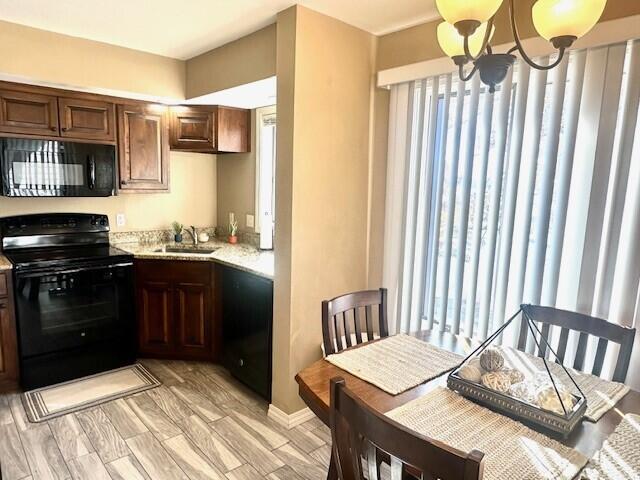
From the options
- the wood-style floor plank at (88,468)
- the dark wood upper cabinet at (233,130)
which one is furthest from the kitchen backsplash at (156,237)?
the wood-style floor plank at (88,468)

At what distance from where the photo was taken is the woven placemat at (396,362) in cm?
157

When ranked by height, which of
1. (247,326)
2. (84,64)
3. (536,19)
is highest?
(84,64)

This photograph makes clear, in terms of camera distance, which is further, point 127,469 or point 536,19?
point 127,469

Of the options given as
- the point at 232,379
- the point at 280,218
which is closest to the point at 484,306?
the point at 280,218

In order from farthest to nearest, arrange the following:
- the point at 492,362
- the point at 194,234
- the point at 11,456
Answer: the point at 194,234, the point at 11,456, the point at 492,362

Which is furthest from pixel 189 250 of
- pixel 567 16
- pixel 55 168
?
pixel 567 16

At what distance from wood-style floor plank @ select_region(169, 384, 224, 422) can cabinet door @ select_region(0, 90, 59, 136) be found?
80.7 inches

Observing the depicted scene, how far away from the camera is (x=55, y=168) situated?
3.11 metres

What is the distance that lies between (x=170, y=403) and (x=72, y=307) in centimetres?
100

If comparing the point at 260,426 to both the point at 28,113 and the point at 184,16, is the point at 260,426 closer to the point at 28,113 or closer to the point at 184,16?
the point at 184,16

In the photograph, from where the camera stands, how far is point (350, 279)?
2898 millimetres

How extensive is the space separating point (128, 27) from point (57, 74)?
0.63 m

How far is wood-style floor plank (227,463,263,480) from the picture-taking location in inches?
86.8

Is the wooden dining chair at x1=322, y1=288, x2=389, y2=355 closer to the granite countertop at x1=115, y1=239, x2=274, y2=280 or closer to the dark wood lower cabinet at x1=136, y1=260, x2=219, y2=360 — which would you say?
the granite countertop at x1=115, y1=239, x2=274, y2=280
